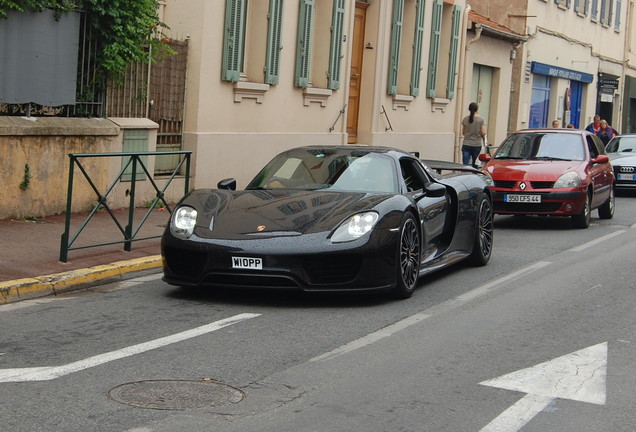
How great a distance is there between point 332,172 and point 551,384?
13.8ft

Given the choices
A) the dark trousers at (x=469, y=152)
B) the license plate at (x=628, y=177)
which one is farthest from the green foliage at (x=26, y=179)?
the license plate at (x=628, y=177)

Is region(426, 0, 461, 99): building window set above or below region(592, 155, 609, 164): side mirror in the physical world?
above

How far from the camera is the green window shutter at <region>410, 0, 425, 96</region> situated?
2677cm

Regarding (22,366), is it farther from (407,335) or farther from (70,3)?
(70,3)

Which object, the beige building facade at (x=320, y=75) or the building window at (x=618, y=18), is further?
the building window at (x=618, y=18)

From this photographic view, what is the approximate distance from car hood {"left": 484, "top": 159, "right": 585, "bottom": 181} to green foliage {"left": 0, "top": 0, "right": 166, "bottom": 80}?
580 cm

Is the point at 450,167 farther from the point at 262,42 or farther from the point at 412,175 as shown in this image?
the point at 262,42

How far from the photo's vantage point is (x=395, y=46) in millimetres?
25469

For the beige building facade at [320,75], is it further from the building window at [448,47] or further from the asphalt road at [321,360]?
the asphalt road at [321,360]

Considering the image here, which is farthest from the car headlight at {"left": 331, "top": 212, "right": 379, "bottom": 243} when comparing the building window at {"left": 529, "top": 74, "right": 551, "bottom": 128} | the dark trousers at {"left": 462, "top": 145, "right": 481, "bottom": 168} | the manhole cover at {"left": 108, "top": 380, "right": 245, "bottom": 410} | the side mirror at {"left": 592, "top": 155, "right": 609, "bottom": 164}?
the building window at {"left": 529, "top": 74, "right": 551, "bottom": 128}

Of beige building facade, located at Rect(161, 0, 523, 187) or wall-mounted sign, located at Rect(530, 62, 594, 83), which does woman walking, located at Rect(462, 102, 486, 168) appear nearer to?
beige building facade, located at Rect(161, 0, 523, 187)

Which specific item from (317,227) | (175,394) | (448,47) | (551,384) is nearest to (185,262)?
(317,227)

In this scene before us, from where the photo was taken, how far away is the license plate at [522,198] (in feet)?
56.9

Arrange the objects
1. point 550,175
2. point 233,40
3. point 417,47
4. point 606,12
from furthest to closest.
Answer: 1. point 606,12
2. point 417,47
3. point 233,40
4. point 550,175
